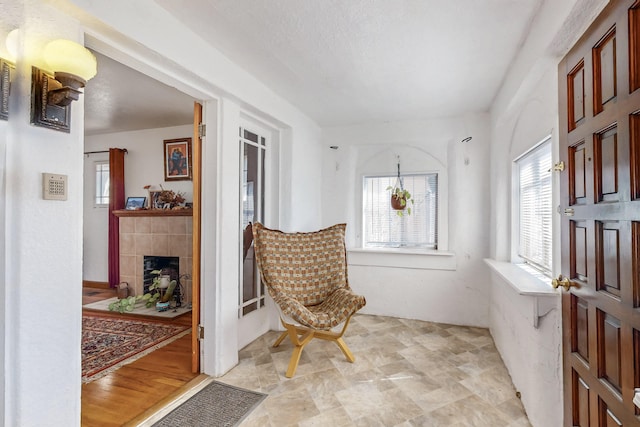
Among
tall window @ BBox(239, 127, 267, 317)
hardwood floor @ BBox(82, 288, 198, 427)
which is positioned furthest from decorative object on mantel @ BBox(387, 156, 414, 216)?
hardwood floor @ BBox(82, 288, 198, 427)

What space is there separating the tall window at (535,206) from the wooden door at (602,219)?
80 cm

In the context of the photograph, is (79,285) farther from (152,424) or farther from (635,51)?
(635,51)

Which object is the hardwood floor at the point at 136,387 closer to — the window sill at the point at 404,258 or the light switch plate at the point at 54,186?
the light switch plate at the point at 54,186

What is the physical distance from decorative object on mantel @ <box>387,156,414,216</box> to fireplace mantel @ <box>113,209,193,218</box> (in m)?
2.60

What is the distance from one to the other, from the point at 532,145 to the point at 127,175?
5035 mm

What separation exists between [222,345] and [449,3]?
2654 millimetres

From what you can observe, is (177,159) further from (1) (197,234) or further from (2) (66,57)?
(2) (66,57)

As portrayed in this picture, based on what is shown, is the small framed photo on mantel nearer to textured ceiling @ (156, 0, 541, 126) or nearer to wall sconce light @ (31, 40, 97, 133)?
textured ceiling @ (156, 0, 541, 126)

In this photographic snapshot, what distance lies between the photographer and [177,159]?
14.6 feet

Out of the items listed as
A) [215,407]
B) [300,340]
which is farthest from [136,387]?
Result: [300,340]

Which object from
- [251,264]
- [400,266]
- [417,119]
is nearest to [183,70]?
[251,264]

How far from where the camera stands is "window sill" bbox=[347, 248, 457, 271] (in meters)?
3.63

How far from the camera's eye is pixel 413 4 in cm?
172

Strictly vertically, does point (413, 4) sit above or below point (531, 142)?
above
